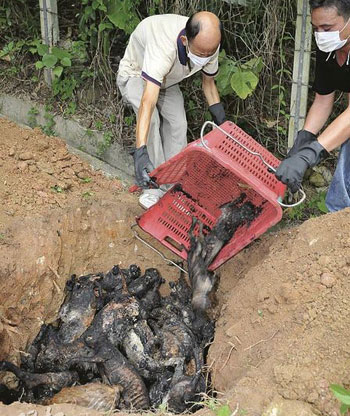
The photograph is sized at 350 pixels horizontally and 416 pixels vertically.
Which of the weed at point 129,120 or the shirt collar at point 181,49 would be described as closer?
the shirt collar at point 181,49

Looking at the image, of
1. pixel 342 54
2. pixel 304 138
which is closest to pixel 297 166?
pixel 304 138

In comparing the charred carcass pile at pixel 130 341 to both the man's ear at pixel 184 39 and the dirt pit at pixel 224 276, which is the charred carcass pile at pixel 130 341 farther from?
the man's ear at pixel 184 39

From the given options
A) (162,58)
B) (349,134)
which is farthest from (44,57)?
(349,134)

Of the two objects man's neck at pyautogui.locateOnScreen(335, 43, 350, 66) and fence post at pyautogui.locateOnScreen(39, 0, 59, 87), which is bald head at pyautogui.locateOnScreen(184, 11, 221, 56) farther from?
fence post at pyautogui.locateOnScreen(39, 0, 59, 87)

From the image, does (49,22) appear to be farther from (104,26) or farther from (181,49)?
(181,49)

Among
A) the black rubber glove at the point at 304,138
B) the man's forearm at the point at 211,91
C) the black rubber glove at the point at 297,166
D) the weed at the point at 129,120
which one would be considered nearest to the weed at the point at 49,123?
the weed at the point at 129,120

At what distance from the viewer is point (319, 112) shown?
4.66 meters

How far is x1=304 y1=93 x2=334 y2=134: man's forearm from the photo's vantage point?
15.2 feet

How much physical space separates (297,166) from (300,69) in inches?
65.2

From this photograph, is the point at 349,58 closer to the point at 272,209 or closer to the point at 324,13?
the point at 324,13

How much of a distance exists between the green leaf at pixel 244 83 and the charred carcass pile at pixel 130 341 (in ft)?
3.64

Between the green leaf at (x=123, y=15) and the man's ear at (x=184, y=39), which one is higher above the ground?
the man's ear at (x=184, y=39)

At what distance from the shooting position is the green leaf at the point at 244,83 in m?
5.21

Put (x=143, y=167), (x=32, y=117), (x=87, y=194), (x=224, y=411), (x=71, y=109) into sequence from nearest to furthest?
(x=224, y=411)
(x=143, y=167)
(x=87, y=194)
(x=71, y=109)
(x=32, y=117)
